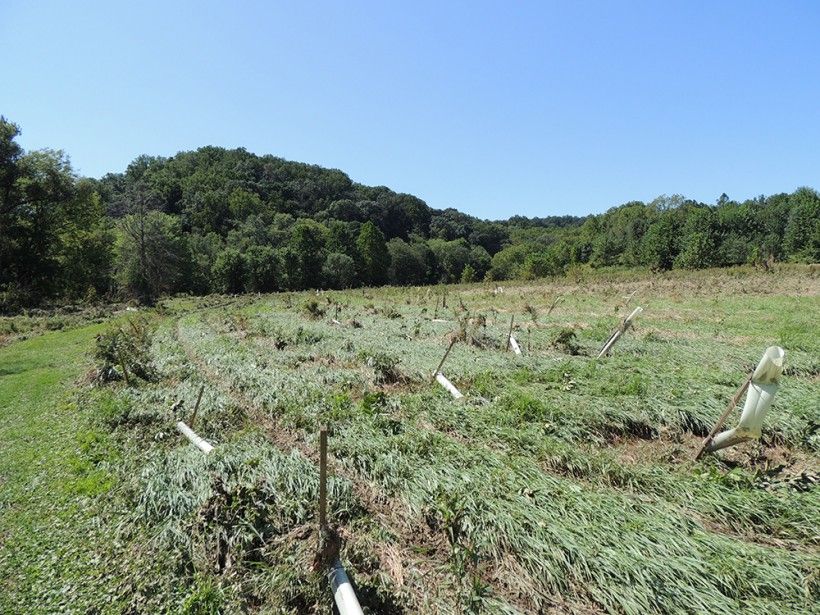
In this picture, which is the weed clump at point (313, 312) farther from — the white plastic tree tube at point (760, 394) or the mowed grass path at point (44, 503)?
the white plastic tree tube at point (760, 394)

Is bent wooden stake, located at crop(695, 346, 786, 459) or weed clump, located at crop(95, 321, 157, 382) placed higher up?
bent wooden stake, located at crop(695, 346, 786, 459)

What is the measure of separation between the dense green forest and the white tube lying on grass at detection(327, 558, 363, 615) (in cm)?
4046

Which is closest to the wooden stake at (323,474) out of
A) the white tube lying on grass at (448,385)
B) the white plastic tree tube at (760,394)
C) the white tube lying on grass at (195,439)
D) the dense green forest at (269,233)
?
the white tube lying on grass at (195,439)

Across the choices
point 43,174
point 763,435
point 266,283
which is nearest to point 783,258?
point 266,283

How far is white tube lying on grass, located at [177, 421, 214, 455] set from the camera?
23.8 ft

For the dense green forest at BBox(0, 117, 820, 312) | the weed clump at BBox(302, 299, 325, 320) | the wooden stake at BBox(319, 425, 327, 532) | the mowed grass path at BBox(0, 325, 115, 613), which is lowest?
the mowed grass path at BBox(0, 325, 115, 613)

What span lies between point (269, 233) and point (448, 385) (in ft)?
241

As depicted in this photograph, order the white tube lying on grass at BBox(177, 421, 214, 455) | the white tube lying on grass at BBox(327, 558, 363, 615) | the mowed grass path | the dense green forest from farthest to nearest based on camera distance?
the dense green forest
the white tube lying on grass at BBox(177, 421, 214, 455)
the mowed grass path
the white tube lying on grass at BBox(327, 558, 363, 615)

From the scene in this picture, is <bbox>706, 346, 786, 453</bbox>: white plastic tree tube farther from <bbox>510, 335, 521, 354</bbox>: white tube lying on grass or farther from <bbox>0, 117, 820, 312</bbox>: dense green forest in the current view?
<bbox>0, 117, 820, 312</bbox>: dense green forest

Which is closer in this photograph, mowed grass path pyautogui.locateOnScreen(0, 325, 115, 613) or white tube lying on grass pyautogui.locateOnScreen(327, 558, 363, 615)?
white tube lying on grass pyautogui.locateOnScreen(327, 558, 363, 615)

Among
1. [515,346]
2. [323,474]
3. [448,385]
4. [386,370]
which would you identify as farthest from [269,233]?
[323,474]

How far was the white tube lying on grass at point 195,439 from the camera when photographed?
726cm

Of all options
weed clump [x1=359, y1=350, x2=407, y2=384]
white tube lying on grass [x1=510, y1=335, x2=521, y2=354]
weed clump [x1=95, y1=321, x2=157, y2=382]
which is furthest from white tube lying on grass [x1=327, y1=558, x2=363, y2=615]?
white tube lying on grass [x1=510, y1=335, x2=521, y2=354]

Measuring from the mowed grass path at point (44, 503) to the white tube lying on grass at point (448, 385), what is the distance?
252 inches
